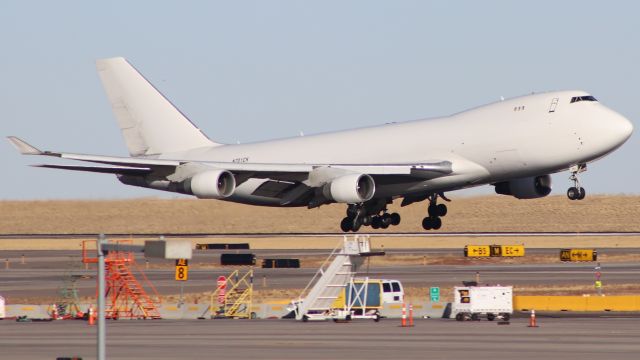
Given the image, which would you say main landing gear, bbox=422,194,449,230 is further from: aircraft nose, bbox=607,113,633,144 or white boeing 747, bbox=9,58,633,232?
aircraft nose, bbox=607,113,633,144

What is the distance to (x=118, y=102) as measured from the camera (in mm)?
79688

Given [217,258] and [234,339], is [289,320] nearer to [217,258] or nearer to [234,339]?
[234,339]

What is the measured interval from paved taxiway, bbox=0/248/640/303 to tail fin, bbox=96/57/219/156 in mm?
8306

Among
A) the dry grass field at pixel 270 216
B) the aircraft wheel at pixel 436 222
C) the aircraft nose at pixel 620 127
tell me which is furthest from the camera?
the dry grass field at pixel 270 216

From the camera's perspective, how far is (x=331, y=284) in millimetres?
53656

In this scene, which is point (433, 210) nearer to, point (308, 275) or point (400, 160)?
point (400, 160)

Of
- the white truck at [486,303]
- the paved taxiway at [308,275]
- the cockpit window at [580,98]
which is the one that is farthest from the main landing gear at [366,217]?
A: the white truck at [486,303]

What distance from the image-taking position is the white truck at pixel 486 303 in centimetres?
4919

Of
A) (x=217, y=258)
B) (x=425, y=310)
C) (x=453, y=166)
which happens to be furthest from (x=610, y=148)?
(x=217, y=258)

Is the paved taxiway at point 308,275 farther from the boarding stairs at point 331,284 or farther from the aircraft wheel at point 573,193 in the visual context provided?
the boarding stairs at point 331,284

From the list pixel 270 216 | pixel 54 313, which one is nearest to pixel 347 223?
pixel 54 313

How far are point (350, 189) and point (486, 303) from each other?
1599 cm

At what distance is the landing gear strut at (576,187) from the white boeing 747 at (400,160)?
0.05 metres

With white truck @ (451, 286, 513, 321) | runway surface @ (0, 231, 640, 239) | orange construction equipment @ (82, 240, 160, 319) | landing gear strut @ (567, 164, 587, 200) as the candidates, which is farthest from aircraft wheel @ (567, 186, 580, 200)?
runway surface @ (0, 231, 640, 239)
